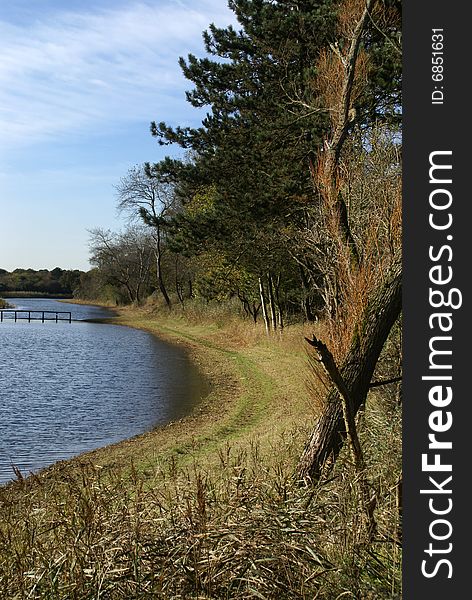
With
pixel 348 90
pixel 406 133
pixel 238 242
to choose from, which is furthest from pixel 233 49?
pixel 406 133

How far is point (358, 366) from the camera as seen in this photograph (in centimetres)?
573

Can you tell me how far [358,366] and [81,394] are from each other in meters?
14.1

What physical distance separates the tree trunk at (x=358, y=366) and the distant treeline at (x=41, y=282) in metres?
105

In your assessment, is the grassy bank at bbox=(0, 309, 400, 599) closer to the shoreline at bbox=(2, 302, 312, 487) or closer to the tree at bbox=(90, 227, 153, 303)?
the shoreline at bbox=(2, 302, 312, 487)

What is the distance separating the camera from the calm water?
43.2 ft

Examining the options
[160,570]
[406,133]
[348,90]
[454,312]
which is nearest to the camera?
[454,312]

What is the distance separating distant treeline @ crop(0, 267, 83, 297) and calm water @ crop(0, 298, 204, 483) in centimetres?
7845

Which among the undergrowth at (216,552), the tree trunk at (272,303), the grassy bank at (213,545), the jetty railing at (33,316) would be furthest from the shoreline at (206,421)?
the jetty railing at (33,316)

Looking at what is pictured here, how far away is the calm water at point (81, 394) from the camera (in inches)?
518

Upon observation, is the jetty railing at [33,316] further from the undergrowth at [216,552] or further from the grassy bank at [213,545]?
the undergrowth at [216,552]

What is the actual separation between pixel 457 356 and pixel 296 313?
987 inches

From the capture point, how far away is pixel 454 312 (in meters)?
3.15

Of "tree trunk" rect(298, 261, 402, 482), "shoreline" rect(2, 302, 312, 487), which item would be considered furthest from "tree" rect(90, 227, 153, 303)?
"tree trunk" rect(298, 261, 402, 482)

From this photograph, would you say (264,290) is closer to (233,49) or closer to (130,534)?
(233,49)
